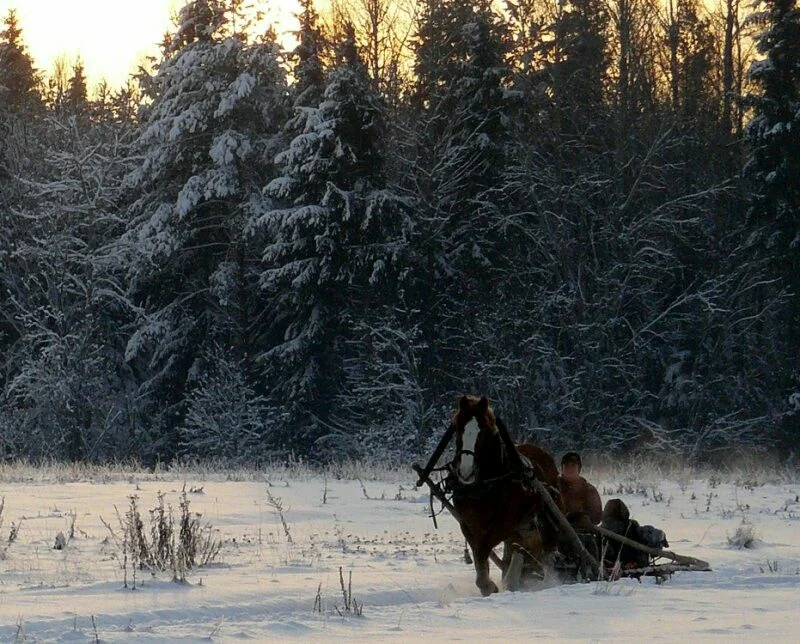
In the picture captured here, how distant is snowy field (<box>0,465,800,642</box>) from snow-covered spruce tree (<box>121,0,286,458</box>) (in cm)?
2300

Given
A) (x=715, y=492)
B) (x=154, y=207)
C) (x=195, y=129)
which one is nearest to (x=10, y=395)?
(x=154, y=207)

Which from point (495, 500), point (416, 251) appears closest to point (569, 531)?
point (495, 500)

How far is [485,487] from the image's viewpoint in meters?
10.6

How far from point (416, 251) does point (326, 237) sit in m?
2.97

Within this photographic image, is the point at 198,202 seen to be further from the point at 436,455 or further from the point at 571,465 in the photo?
the point at 436,455

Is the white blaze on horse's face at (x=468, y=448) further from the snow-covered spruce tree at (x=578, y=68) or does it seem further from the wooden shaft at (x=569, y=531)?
the snow-covered spruce tree at (x=578, y=68)

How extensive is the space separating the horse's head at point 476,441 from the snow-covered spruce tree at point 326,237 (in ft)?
94.7

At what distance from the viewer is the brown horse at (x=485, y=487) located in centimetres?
1052

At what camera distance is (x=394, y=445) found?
3800 centimetres

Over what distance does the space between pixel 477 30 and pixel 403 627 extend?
3554 centimetres

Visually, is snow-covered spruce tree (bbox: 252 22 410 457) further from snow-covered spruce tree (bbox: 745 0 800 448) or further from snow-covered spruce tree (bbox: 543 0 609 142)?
snow-covered spruce tree (bbox: 745 0 800 448)

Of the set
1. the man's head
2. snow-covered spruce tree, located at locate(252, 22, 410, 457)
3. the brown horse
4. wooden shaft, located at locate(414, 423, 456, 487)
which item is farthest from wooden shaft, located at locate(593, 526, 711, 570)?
snow-covered spruce tree, located at locate(252, 22, 410, 457)

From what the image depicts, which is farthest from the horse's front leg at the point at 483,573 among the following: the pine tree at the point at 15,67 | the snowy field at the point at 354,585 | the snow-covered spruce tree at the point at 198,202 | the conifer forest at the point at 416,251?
the pine tree at the point at 15,67

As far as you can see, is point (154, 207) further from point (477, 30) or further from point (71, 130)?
point (477, 30)
